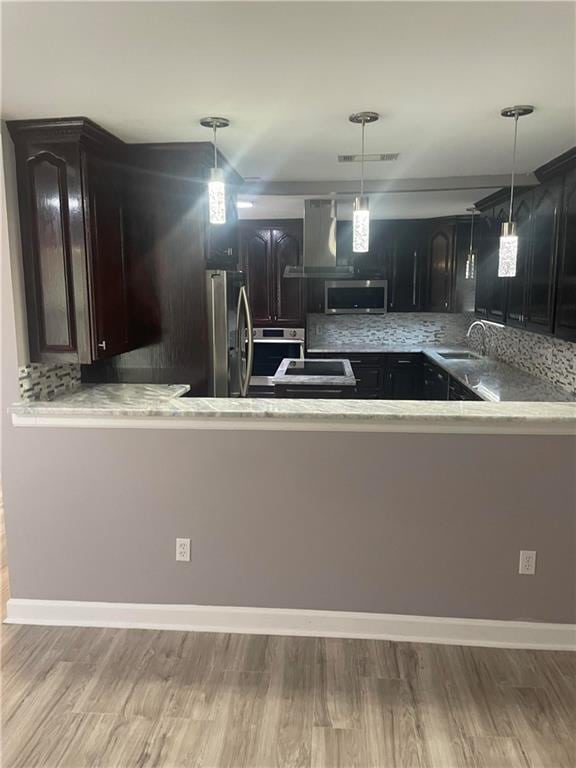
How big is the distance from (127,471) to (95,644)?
794mm

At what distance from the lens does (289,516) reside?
2469 mm

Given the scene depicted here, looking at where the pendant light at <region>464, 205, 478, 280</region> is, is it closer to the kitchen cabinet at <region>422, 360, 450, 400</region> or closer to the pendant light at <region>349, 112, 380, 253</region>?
the kitchen cabinet at <region>422, 360, 450, 400</region>

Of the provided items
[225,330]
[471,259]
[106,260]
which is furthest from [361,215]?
[471,259]

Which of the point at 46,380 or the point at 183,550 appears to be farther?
the point at 46,380

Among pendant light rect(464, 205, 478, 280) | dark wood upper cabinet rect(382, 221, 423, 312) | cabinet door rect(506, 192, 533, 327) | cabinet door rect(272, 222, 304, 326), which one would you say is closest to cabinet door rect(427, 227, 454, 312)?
dark wood upper cabinet rect(382, 221, 423, 312)

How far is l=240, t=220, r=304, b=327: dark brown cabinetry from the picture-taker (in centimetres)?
595

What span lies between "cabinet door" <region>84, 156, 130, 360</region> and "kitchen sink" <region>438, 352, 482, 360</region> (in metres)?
3.60

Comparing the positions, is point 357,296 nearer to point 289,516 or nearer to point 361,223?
point 361,223

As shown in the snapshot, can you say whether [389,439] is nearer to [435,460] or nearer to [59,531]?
[435,460]

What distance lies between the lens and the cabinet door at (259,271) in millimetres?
5988

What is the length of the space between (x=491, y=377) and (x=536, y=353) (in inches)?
15.0

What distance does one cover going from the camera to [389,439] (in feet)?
7.83

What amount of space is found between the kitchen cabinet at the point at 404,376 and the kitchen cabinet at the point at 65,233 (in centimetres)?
386

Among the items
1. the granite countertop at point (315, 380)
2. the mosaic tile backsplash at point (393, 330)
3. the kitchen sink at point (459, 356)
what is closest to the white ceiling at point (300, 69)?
the granite countertop at point (315, 380)
